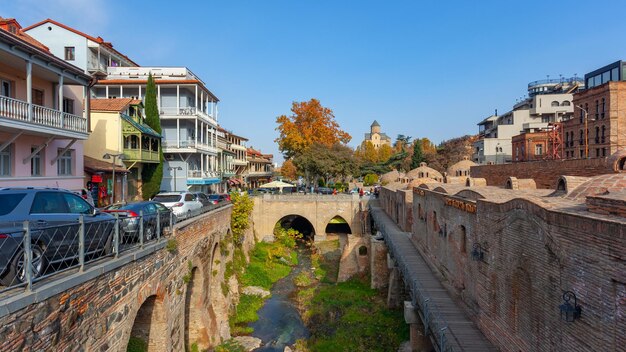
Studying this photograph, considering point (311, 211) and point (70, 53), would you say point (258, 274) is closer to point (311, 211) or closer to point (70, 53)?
point (311, 211)

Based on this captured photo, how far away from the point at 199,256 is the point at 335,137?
4362 centimetres

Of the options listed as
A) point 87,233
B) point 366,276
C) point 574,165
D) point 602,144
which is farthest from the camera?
point 602,144

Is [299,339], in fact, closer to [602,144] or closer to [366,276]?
[366,276]

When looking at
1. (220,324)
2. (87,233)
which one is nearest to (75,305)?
(87,233)

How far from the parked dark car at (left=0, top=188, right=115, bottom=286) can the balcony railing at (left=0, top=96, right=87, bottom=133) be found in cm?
765

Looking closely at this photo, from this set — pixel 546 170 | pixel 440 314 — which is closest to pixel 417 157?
pixel 546 170

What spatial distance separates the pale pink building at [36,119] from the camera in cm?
1437

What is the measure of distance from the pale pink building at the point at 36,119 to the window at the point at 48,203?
7.45 metres

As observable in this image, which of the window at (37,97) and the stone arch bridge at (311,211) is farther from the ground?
the window at (37,97)

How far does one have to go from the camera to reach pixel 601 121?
35.0 meters

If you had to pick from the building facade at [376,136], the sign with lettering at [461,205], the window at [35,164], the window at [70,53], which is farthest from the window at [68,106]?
the building facade at [376,136]

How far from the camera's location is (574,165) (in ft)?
60.4

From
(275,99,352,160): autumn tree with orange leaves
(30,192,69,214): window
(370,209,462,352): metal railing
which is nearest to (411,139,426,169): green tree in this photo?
(275,99,352,160): autumn tree with orange leaves

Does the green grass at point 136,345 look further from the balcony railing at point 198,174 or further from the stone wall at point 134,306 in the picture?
the balcony railing at point 198,174
